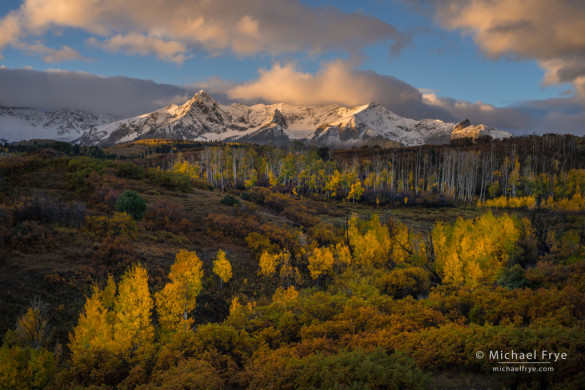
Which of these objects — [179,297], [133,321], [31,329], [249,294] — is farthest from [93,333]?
[249,294]

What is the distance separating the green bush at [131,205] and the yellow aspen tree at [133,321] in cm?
1798

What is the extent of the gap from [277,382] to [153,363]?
6113 mm

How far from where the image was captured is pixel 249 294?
27.1 meters

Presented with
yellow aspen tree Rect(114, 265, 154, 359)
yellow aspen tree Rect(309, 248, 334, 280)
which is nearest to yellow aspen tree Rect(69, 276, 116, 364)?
yellow aspen tree Rect(114, 265, 154, 359)

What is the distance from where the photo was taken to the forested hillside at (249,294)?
10195 mm

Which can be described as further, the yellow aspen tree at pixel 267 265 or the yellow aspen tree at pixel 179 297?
the yellow aspen tree at pixel 267 265

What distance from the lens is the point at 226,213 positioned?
145 ft

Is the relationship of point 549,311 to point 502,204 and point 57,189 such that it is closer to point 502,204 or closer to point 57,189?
point 57,189

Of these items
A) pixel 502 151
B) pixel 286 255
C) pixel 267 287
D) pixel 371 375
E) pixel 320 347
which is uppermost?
pixel 502 151

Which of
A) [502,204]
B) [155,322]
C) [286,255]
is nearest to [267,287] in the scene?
[286,255]

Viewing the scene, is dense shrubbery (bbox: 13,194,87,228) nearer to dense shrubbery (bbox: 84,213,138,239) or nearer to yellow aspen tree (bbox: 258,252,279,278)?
dense shrubbery (bbox: 84,213,138,239)

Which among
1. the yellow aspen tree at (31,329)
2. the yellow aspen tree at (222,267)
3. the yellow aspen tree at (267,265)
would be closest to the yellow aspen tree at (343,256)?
the yellow aspen tree at (267,265)

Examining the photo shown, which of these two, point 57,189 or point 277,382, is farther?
point 57,189

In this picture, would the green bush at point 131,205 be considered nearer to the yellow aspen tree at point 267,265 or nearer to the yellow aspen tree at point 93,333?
the yellow aspen tree at point 267,265
